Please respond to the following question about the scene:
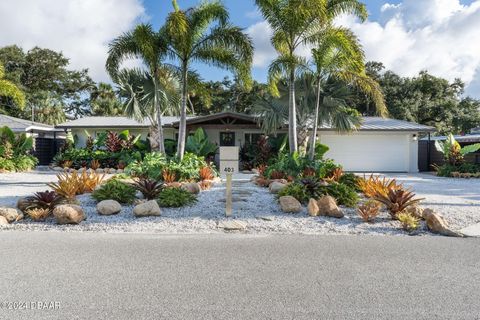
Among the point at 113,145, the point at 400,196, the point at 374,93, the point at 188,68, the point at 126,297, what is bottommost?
the point at 126,297

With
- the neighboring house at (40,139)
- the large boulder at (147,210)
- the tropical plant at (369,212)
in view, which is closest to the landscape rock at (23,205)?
the large boulder at (147,210)

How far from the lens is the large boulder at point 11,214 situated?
6.84 metres

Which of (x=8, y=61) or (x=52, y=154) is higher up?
(x=8, y=61)

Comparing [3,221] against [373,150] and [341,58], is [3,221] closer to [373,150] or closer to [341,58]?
[341,58]

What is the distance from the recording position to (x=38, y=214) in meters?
6.98

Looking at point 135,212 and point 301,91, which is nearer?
point 135,212

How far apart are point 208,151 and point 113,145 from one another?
5485 millimetres

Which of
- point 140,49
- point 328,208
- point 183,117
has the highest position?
point 140,49

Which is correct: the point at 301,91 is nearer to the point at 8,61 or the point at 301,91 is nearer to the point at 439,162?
the point at 439,162

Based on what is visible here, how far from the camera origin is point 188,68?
534 inches

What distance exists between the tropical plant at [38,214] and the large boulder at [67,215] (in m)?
0.36

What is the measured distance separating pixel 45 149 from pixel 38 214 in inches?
696

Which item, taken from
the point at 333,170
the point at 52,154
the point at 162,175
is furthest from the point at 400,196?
the point at 52,154

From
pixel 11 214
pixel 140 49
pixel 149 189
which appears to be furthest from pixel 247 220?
pixel 140 49
